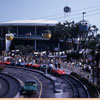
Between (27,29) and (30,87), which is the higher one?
(27,29)

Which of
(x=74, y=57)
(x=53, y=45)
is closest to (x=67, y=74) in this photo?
(x=74, y=57)

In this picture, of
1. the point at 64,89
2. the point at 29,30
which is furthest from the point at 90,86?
the point at 29,30

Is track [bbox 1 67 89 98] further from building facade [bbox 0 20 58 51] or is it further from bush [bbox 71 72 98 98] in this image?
building facade [bbox 0 20 58 51]

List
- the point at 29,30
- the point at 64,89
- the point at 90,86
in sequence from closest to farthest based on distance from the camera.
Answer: the point at 90,86
the point at 64,89
the point at 29,30

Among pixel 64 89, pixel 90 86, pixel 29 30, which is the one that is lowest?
pixel 64 89

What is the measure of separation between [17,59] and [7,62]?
3.97 feet

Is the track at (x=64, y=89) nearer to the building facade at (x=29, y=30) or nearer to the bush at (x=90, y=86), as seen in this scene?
the bush at (x=90, y=86)

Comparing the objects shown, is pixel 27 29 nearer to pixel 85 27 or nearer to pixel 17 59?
pixel 17 59

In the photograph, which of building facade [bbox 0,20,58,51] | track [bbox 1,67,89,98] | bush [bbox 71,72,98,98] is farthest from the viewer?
building facade [bbox 0,20,58,51]

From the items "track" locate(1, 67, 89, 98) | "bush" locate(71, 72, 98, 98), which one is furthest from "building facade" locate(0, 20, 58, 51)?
"bush" locate(71, 72, 98, 98)

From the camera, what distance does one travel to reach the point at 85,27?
1684 cm

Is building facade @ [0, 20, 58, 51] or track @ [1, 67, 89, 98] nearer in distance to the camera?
track @ [1, 67, 89, 98]

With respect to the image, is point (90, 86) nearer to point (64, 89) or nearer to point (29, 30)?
point (64, 89)

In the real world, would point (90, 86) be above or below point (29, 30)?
below
